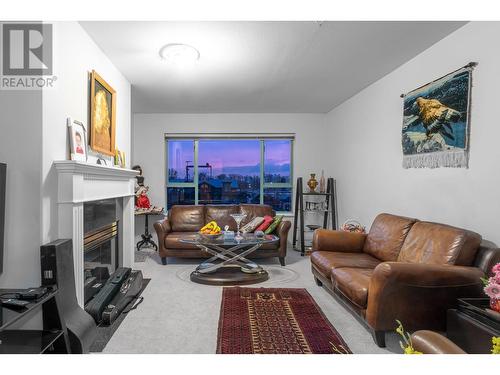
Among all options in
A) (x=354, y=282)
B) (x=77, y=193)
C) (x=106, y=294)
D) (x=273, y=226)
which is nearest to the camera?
(x=77, y=193)

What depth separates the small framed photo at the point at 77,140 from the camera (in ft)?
8.39

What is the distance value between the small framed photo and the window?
344 centimetres

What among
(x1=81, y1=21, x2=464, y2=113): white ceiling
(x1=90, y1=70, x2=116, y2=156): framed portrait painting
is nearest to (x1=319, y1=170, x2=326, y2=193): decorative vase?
(x1=81, y1=21, x2=464, y2=113): white ceiling

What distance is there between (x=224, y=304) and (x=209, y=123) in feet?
12.9

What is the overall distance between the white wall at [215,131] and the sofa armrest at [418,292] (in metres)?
4.13

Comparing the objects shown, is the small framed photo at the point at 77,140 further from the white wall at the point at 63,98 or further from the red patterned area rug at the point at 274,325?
the red patterned area rug at the point at 274,325

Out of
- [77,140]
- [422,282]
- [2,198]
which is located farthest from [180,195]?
[422,282]

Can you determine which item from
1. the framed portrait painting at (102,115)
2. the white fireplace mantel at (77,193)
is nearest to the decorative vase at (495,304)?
the white fireplace mantel at (77,193)

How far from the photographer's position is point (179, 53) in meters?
3.16

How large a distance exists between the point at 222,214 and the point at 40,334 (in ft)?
11.7

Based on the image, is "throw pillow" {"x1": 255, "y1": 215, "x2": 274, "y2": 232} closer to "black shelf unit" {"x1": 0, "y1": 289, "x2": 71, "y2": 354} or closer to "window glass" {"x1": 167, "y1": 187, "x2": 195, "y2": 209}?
"window glass" {"x1": 167, "y1": 187, "x2": 195, "y2": 209}

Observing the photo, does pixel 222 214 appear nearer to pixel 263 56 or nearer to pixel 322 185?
pixel 322 185

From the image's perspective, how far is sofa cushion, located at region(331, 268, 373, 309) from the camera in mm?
2418
